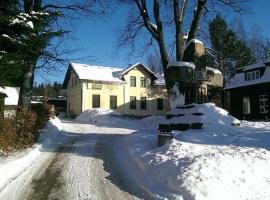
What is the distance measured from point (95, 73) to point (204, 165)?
3728cm

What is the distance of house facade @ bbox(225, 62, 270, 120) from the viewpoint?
34.8 meters

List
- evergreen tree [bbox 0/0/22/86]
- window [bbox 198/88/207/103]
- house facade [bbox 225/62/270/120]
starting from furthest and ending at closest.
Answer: house facade [bbox 225/62/270/120] → window [bbox 198/88/207/103] → evergreen tree [bbox 0/0/22/86]

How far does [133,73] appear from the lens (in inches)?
1868

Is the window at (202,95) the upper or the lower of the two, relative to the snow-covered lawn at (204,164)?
upper

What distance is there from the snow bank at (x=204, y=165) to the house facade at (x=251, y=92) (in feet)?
72.0

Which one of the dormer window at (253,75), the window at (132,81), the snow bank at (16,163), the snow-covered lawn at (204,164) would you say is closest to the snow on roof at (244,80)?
the dormer window at (253,75)

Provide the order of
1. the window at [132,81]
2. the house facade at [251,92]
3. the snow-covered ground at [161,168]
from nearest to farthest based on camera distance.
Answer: the snow-covered ground at [161,168] < the house facade at [251,92] < the window at [132,81]

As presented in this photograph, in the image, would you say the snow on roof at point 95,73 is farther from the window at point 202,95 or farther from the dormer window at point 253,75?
the window at point 202,95

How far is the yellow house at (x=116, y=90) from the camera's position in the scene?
4381cm

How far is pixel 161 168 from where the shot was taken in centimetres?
970

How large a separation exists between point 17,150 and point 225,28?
37.2 metres

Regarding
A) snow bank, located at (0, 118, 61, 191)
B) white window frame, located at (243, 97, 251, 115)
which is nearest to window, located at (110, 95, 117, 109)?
white window frame, located at (243, 97, 251, 115)

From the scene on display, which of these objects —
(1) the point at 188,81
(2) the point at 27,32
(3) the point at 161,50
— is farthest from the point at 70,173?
(3) the point at 161,50

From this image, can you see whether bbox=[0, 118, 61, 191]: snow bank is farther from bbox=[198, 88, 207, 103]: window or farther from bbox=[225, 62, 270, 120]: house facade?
bbox=[225, 62, 270, 120]: house facade
